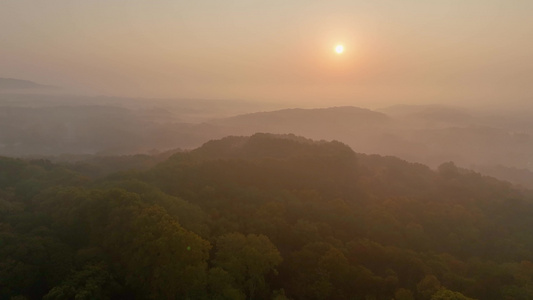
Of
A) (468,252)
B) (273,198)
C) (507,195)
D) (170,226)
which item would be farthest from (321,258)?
(507,195)

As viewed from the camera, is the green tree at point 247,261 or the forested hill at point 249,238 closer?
the forested hill at point 249,238

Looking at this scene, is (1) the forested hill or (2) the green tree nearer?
(1) the forested hill

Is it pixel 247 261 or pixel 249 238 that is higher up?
pixel 249 238

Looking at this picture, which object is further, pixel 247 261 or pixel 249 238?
pixel 249 238

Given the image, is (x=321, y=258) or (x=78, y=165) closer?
(x=321, y=258)

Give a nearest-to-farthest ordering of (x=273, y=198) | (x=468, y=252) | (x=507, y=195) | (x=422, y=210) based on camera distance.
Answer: (x=468, y=252)
(x=273, y=198)
(x=422, y=210)
(x=507, y=195)

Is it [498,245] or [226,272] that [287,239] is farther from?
[498,245]

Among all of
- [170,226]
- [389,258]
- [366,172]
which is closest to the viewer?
[170,226]

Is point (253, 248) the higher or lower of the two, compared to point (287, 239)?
higher
